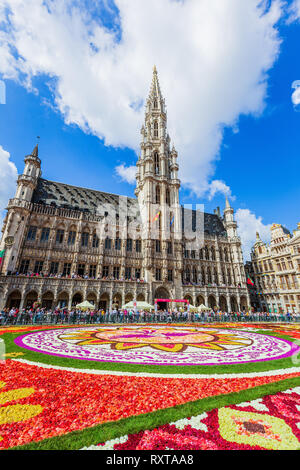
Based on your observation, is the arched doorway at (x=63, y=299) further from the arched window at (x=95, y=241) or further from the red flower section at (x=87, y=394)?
the red flower section at (x=87, y=394)

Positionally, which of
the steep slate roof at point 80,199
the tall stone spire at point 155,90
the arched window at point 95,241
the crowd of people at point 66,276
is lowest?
the crowd of people at point 66,276

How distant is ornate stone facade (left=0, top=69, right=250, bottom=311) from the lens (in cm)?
3009

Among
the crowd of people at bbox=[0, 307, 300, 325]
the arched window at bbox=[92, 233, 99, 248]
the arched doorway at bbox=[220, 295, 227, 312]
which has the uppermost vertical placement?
the arched window at bbox=[92, 233, 99, 248]

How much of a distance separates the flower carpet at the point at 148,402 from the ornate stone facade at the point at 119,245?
2384cm

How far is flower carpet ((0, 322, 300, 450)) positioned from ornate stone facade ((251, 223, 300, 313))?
4258 centimetres

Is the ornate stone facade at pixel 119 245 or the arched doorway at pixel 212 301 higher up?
the ornate stone facade at pixel 119 245

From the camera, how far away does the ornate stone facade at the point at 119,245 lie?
30094mm

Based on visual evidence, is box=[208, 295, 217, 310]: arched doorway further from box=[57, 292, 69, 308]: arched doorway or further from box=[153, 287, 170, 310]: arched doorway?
box=[57, 292, 69, 308]: arched doorway

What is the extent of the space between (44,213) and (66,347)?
28551 millimetres

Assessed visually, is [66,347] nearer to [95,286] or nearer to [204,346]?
[204,346]

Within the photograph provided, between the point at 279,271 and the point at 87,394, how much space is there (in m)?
51.3

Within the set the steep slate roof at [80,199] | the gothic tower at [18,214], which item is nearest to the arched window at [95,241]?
the steep slate roof at [80,199]

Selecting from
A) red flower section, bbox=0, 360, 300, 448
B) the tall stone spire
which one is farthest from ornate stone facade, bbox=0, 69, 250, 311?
red flower section, bbox=0, 360, 300, 448
